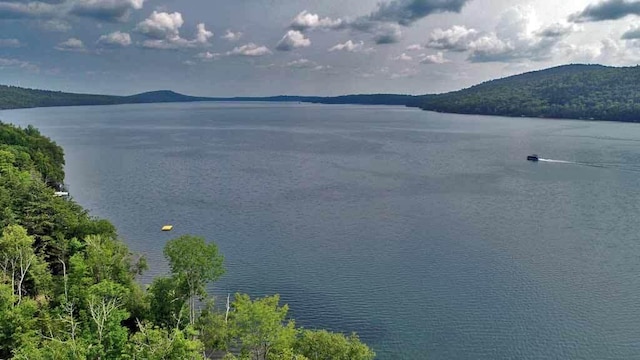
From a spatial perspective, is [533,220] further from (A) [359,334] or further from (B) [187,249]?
(B) [187,249]

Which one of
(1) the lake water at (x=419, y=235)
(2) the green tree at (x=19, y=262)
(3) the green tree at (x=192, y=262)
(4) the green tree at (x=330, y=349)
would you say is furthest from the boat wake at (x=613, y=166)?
(2) the green tree at (x=19, y=262)

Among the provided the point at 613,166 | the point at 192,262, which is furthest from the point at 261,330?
the point at 613,166

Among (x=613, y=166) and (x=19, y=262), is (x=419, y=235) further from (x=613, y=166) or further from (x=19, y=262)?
(x=613, y=166)

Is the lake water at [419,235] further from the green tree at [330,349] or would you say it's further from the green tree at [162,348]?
the green tree at [162,348]

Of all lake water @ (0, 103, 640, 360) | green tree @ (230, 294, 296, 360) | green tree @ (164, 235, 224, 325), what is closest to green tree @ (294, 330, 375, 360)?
green tree @ (230, 294, 296, 360)

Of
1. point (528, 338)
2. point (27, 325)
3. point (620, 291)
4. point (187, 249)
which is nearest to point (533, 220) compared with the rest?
point (620, 291)
